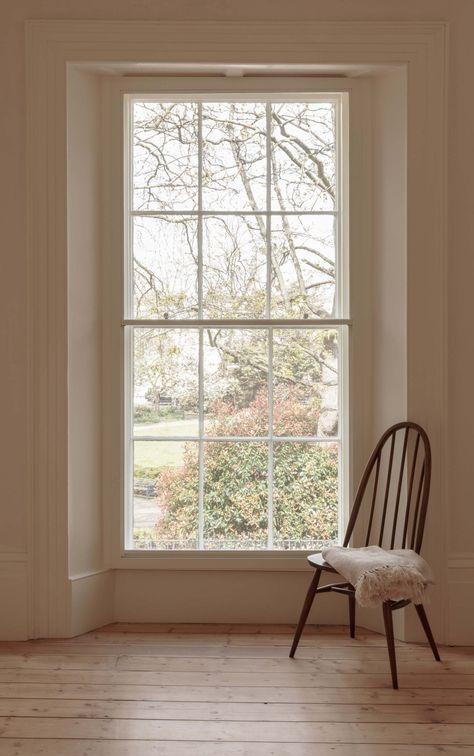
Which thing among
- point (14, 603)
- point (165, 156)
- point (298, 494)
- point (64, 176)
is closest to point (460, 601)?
point (298, 494)

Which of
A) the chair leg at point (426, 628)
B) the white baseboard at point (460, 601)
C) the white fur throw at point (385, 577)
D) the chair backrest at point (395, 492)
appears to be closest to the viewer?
the white fur throw at point (385, 577)

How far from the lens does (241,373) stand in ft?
12.9

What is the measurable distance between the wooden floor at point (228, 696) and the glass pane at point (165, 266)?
1.60 metres

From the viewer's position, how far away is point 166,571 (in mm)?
3900

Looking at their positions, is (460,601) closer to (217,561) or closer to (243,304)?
(217,561)

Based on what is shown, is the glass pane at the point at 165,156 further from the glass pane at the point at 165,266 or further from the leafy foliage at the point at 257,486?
the leafy foliage at the point at 257,486

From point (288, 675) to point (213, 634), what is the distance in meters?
0.62

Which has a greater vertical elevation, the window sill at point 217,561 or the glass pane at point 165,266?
the glass pane at point 165,266

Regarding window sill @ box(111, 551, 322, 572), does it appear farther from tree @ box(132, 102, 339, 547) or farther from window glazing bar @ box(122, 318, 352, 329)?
window glazing bar @ box(122, 318, 352, 329)

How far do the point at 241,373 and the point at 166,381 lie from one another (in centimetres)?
38

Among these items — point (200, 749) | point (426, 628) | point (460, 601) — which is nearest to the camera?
point (200, 749)

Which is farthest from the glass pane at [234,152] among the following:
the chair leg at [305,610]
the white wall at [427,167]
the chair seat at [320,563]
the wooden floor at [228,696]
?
the wooden floor at [228,696]

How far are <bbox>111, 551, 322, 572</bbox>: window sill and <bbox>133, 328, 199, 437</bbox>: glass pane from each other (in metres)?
0.61

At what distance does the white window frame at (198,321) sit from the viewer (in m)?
3.85
